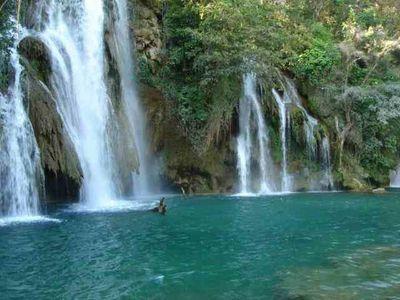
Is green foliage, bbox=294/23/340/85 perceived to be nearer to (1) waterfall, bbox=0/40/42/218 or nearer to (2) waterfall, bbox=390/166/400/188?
(2) waterfall, bbox=390/166/400/188

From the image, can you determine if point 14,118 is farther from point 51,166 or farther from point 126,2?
point 126,2

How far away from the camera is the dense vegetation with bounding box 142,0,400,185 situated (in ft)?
84.9

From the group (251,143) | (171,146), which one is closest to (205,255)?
(171,146)

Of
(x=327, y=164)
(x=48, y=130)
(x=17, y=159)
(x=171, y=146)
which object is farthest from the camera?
(x=327, y=164)

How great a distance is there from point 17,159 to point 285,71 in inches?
682

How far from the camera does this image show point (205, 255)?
12.5m

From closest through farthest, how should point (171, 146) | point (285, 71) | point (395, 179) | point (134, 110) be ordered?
1. point (134, 110)
2. point (171, 146)
3. point (285, 71)
4. point (395, 179)

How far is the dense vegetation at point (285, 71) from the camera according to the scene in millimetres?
25891

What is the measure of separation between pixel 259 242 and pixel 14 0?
13.0 metres

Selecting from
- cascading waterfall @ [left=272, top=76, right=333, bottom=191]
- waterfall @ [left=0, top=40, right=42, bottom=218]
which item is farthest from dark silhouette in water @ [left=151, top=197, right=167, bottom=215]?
cascading waterfall @ [left=272, top=76, right=333, bottom=191]

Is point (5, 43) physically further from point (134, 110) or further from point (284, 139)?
point (284, 139)

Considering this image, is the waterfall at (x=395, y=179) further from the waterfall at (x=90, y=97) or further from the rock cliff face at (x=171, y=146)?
the waterfall at (x=90, y=97)

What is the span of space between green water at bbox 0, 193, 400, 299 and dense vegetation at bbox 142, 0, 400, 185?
328 inches

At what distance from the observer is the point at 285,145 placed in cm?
2816
